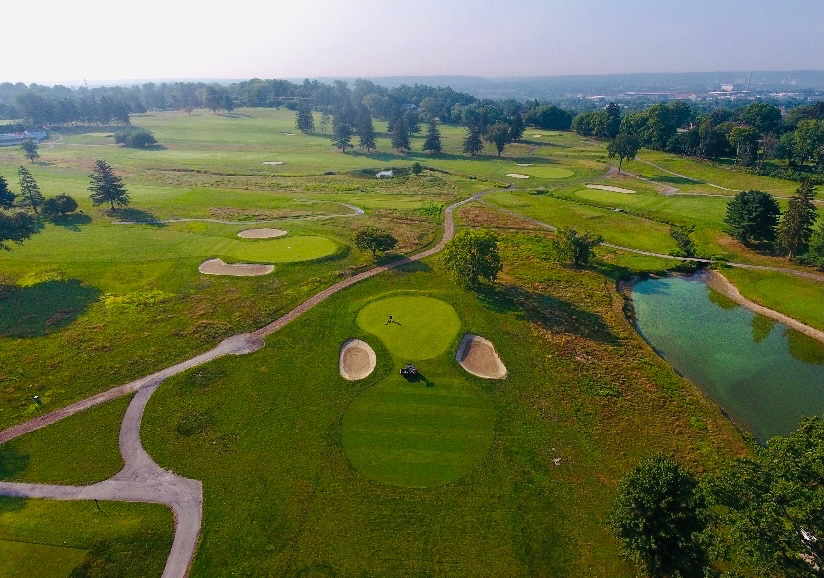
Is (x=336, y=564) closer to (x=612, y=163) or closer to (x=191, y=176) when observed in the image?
(x=191, y=176)

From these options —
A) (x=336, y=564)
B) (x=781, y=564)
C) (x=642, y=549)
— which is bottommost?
(x=336, y=564)

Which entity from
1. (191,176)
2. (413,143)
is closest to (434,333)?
(191,176)

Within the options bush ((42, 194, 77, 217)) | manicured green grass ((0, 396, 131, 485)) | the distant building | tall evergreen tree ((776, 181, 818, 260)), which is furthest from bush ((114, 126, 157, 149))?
tall evergreen tree ((776, 181, 818, 260))

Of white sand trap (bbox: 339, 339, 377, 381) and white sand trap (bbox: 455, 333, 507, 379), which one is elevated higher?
white sand trap (bbox: 339, 339, 377, 381)

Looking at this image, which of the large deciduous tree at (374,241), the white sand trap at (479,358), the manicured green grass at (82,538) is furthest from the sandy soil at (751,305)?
the manicured green grass at (82,538)

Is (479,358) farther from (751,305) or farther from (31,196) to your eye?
(31,196)

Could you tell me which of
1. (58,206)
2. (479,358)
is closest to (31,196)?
(58,206)

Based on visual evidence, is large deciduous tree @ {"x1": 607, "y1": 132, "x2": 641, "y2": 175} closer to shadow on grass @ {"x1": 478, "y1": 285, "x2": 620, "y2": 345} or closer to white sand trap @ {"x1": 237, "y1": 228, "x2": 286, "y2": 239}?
shadow on grass @ {"x1": 478, "y1": 285, "x2": 620, "y2": 345}
